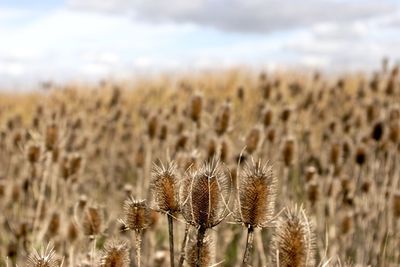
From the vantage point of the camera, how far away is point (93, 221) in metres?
3.21

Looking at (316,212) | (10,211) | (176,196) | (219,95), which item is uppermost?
(219,95)

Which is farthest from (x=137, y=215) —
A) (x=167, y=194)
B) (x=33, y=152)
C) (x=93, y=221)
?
(x=33, y=152)

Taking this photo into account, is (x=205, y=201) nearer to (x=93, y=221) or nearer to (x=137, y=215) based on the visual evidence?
(x=137, y=215)

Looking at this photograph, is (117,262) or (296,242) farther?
(117,262)

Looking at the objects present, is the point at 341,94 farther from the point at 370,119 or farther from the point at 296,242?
the point at 296,242

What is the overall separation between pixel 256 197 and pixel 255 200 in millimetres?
14

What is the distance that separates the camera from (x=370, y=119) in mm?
7613

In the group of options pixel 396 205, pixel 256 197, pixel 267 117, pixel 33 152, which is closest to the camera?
pixel 256 197

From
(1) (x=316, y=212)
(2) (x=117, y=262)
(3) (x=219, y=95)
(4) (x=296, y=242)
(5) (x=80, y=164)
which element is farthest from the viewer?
(3) (x=219, y=95)

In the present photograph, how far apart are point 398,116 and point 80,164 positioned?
3.12m

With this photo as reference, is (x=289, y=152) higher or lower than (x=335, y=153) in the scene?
lower

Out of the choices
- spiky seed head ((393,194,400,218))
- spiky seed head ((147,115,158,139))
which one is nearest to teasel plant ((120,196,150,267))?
spiky seed head ((393,194,400,218))

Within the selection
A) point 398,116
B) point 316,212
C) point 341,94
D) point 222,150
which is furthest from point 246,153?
point 341,94

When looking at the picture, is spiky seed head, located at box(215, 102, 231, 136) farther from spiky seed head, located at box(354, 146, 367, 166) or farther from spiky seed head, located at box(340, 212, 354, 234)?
spiky seed head, located at box(354, 146, 367, 166)
